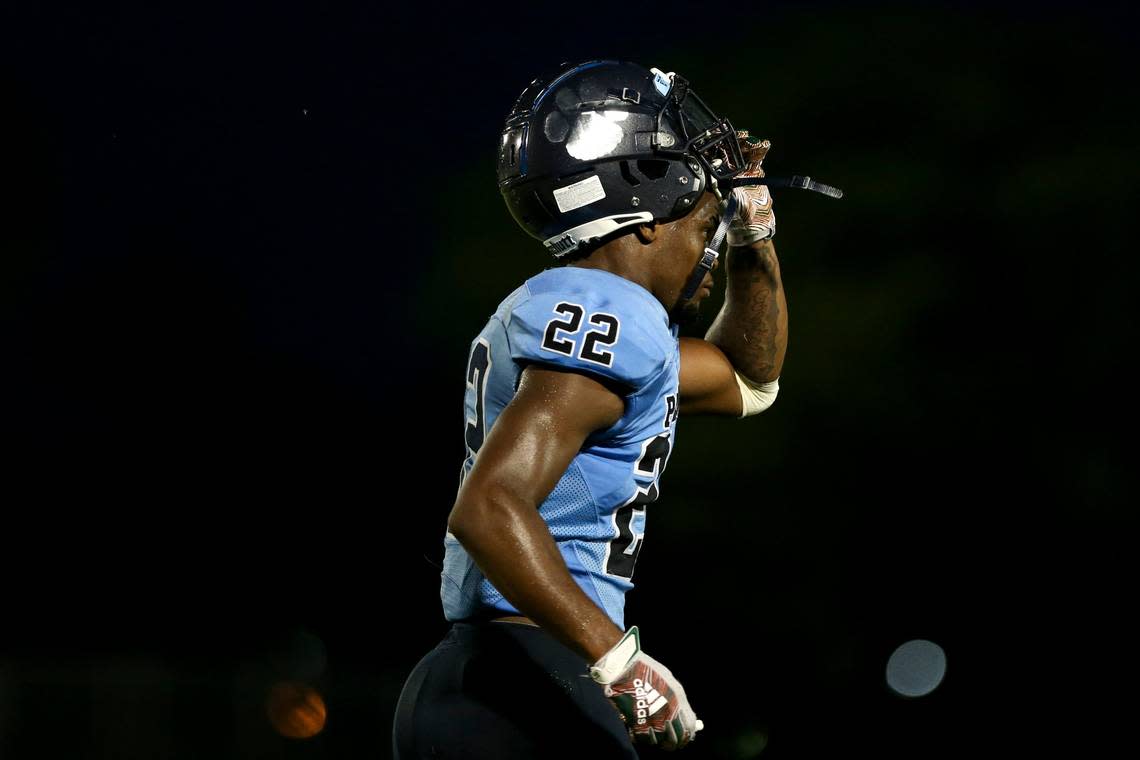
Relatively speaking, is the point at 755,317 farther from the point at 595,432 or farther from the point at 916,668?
the point at 916,668

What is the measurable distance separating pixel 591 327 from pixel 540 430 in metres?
0.16

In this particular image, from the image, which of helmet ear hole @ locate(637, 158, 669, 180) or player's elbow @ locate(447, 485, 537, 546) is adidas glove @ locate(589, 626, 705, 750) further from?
helmet ear hole @ locate(637, 158, 669, 180)

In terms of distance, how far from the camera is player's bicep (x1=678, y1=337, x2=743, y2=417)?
241 centimetres

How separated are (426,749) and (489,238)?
394 centimetres

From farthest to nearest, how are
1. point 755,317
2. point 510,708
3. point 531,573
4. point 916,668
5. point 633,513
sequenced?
point 916,668, point 755,317, point 633,513, point 510,708, point 531,573

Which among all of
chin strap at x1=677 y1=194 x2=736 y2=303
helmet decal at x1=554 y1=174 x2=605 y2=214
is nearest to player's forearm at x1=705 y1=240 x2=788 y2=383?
chin strap at x1=677 y1=194 x2=736 y2=303

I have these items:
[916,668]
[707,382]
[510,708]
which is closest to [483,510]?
[510,708]

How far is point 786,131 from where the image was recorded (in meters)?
5.23

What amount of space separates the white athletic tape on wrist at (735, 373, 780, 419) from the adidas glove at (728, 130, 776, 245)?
26 centimetres

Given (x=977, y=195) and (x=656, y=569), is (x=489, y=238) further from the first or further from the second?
(x=977, y=195)

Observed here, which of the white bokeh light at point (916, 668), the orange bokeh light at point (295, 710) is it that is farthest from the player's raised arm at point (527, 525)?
the orange bokeh light at point (295, 710)

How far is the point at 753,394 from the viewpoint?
2.54 meters

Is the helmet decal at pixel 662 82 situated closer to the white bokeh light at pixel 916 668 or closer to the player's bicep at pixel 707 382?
the player's bicep at pixel 707 382

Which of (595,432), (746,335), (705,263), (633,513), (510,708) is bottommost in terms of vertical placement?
(510,708)
